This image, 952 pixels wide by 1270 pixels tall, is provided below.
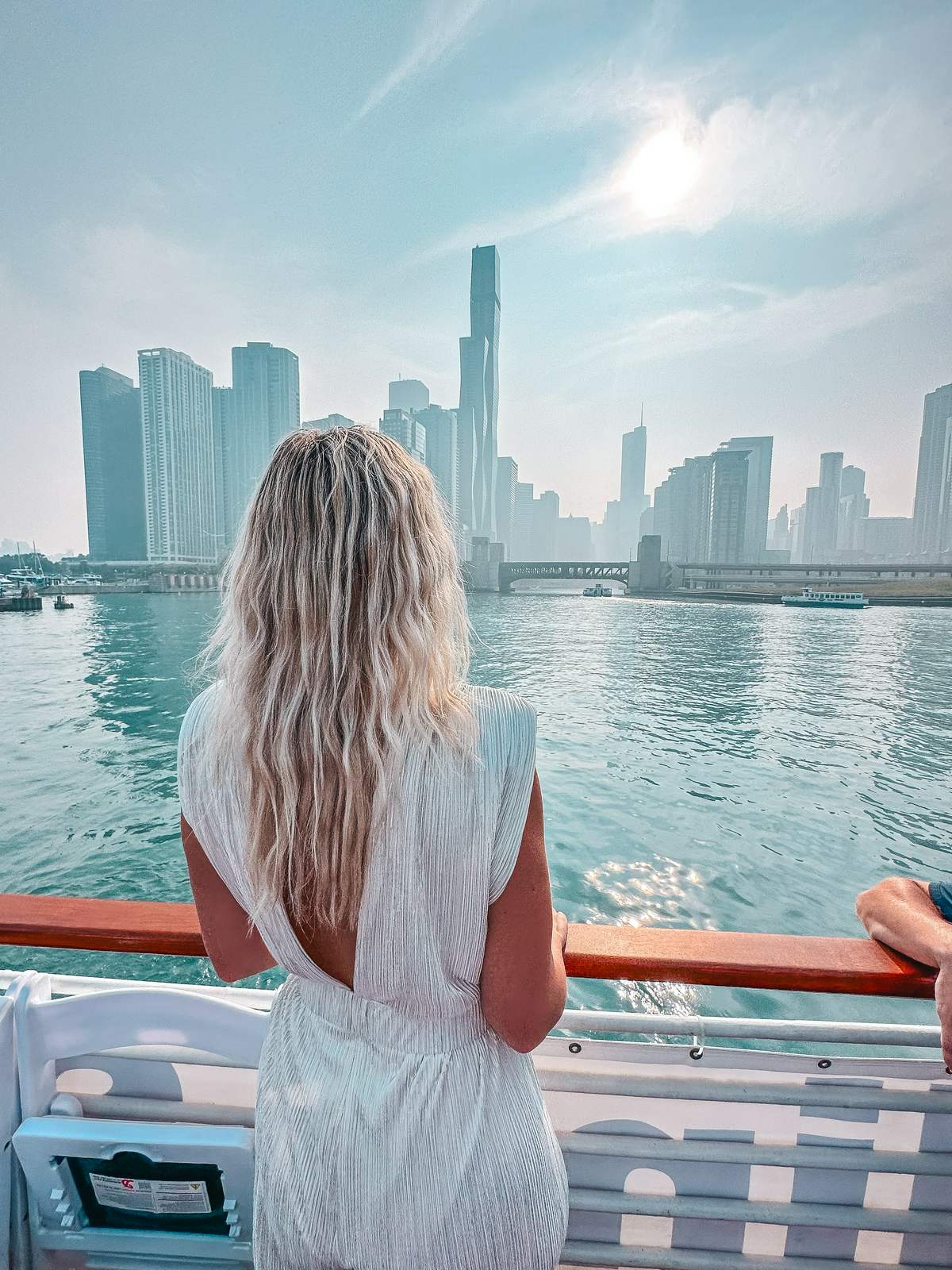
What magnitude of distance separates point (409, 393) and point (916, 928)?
142 feet

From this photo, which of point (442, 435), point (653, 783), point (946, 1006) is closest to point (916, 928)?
point (946, 1006)

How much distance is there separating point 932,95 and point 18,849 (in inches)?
824

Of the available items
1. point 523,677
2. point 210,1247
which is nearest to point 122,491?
point 523,677


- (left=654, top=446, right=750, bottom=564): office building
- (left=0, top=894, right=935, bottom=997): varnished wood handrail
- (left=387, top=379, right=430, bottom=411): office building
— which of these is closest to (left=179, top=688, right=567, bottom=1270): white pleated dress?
(left=0, top=894, right=935, bottom=997): varnished wood handrail

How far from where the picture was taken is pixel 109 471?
39688 millimetres

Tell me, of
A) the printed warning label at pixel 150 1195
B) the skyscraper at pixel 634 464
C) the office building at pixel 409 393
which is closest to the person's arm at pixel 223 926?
the printed warning label at pixel 150 1195

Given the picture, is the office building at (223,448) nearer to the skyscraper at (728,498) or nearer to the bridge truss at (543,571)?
the bridge truss at (543,571)

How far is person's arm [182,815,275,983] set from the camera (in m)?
0.49

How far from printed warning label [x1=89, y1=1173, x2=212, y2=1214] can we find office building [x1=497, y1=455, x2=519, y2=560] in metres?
52.3

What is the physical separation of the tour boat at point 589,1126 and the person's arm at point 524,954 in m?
0.25

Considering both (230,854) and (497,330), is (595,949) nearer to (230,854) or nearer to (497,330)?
(230,854)

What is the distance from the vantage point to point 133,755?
7418 mm

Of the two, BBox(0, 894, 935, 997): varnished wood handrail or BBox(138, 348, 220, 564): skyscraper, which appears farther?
BBox(138, 348, 220, 564): skyscraper

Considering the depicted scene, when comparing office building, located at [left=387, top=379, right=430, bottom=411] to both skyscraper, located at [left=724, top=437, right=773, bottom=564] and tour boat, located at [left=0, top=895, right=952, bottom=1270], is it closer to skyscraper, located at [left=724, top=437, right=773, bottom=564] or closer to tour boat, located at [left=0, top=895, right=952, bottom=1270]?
skyscraper, located at [left=724, top=437, right=773, bottom=564]
